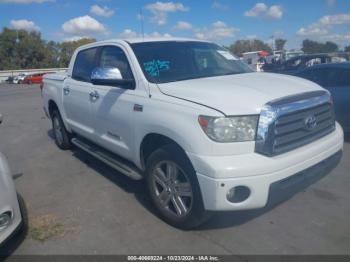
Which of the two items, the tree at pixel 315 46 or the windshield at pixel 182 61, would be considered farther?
the tree at pixel 315 46

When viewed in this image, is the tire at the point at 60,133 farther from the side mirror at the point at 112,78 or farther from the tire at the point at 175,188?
the tire at the point at 175,188

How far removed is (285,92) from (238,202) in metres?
1.17

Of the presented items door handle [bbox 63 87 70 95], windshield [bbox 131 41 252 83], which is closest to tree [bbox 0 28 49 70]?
door handle [bbox 63 87 70 95]

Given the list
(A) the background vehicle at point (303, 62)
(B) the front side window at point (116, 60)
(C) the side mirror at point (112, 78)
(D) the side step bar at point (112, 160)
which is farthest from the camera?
(A) the background vehicle at point (303, 62)

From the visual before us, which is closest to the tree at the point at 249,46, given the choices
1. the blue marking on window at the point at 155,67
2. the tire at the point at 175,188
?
the blue marking on window at the point at 155,67

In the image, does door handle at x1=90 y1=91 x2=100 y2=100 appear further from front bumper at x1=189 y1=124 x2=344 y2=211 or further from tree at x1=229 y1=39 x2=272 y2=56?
tree at x1=229 y1=39 x2=272 y2=56

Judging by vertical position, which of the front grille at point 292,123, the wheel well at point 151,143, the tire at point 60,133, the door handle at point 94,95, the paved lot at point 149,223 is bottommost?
the paved lot at point 149,223

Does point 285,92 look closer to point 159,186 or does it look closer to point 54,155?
point 159,186

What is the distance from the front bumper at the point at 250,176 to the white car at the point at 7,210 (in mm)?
1688

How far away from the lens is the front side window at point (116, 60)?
4336 mm

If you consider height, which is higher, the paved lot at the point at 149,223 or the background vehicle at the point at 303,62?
the background vehicle at the point at 303,62

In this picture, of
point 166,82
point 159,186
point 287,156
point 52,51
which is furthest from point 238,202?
point 52,51

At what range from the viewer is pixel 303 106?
3.38 m

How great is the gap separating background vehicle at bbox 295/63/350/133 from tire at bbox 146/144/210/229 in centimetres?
424
